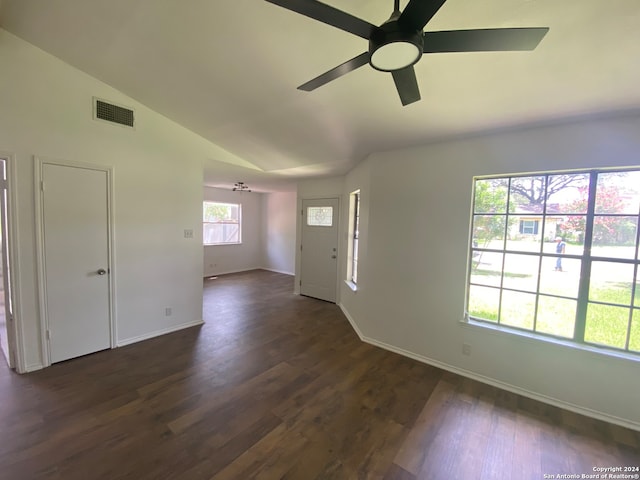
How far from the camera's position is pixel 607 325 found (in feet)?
7.41

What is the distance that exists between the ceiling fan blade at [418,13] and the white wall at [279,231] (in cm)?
646

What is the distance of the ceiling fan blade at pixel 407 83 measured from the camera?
1.36m

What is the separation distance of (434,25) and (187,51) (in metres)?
1.92

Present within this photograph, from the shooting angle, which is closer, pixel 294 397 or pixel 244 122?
pixel 294 397

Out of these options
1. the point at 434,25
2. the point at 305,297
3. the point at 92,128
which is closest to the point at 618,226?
the point at 434,25

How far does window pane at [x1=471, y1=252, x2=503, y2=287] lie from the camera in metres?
2.70

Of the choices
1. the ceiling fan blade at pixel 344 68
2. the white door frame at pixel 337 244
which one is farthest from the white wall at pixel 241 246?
the ceiling fan blade at pixel 344 68

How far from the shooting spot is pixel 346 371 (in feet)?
9.21

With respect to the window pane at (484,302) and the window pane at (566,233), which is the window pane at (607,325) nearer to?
the window pane at (566,233)

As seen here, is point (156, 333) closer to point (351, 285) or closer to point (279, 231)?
point (351, 285)

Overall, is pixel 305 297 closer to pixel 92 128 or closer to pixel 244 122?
pixel 244 122

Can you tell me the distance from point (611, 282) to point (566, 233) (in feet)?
1.63

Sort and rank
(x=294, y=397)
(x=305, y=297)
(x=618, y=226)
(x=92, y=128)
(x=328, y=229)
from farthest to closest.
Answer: (x=305, y=297) < (x=328, y=229) < (x=92, y=128) < (x=294, y=397) < (x=618, y=226)

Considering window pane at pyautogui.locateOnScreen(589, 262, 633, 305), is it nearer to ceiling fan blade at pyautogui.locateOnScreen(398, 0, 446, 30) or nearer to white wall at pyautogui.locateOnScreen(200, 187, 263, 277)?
ceiling fan blade at pyautogui.locateOnScreen(398, 0, 446, 30)
